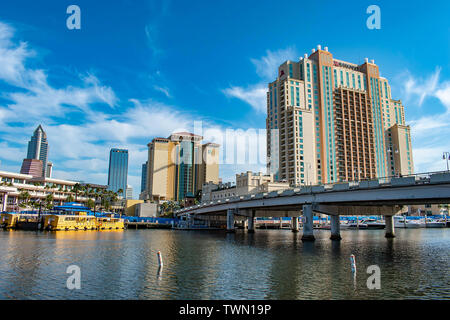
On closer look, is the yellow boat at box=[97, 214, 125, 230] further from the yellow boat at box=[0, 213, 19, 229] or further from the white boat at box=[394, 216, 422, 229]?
the white boat at box=[394, 216, 422, 229]

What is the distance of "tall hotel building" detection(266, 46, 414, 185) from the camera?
552 feet

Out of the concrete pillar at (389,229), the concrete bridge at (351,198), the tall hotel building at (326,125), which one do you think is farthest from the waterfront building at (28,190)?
the concrete pillar at (389,229)

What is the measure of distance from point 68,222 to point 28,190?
283ft

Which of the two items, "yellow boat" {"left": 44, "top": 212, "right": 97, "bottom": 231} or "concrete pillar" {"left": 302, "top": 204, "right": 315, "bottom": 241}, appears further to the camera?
"yellow boat" {"left": 44, "top": 212, "right": 97, "bottom": 231}

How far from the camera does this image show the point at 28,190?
16700 centimetres

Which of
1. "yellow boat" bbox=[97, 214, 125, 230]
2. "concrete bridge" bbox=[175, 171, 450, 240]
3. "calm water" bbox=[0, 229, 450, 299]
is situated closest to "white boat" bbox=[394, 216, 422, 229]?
"concrete bridge" bbox=[175, 171, 450, 240]

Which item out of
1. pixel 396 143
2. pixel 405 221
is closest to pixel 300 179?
pixel 405 221

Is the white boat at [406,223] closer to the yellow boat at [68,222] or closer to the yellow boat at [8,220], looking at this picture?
the yellow boat at [68,222]

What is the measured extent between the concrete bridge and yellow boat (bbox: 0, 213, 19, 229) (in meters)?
65.9

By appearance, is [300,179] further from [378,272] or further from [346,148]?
[378,272]

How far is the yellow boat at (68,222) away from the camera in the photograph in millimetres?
94750
